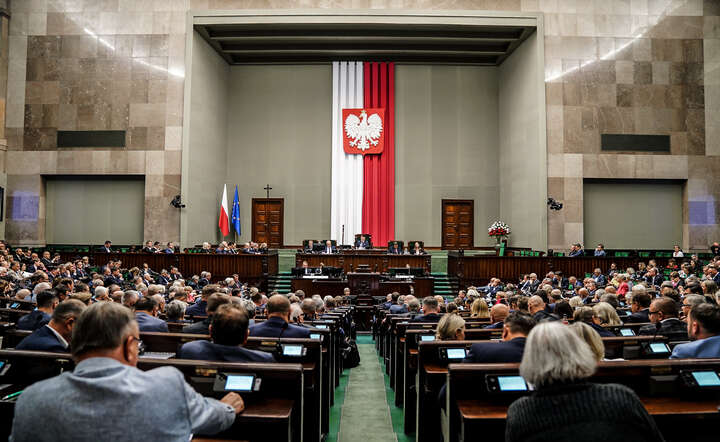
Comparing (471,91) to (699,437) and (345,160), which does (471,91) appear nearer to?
(345,160)

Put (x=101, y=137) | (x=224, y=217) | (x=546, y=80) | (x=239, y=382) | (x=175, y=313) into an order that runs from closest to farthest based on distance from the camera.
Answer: (x=239, y=382)
(x=175, y=313)
(x=546, y=80)
(x=101, y=137)
(x=224, y=217)

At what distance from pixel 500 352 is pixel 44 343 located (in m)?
2.61

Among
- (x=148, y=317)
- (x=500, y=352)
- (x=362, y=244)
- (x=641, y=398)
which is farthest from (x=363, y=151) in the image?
(x=641, y=398)

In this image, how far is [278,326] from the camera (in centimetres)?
392

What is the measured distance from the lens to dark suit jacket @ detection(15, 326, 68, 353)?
293 cm

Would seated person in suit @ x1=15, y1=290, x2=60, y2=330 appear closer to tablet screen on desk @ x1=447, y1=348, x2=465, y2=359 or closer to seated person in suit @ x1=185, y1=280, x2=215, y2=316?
seated person in suit @ x1=185, y1=280, x2=215, y2=316

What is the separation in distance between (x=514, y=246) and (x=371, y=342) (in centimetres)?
986

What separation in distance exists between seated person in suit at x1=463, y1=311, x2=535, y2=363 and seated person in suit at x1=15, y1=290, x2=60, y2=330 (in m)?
3.34

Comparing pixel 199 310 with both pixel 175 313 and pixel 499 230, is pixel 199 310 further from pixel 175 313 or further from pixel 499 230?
pixel 499 230

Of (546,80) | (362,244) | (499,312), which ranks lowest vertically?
(499,312)

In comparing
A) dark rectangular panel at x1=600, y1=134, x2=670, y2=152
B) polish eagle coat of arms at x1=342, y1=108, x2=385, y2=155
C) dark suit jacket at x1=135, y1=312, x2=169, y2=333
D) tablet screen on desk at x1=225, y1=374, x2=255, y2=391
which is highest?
polish eagle coat of arms at x1=342, y1=108, x2=385, y2=155

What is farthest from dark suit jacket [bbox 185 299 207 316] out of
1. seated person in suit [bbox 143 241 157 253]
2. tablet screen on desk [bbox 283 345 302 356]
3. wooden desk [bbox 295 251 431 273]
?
seated person in suit [bbox 143 241 157 253]

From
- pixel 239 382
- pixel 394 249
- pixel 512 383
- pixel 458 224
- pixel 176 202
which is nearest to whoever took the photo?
pixel 239 382

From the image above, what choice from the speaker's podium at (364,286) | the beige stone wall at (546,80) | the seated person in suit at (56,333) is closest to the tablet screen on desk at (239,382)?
the seated person in suit at (56,333)
